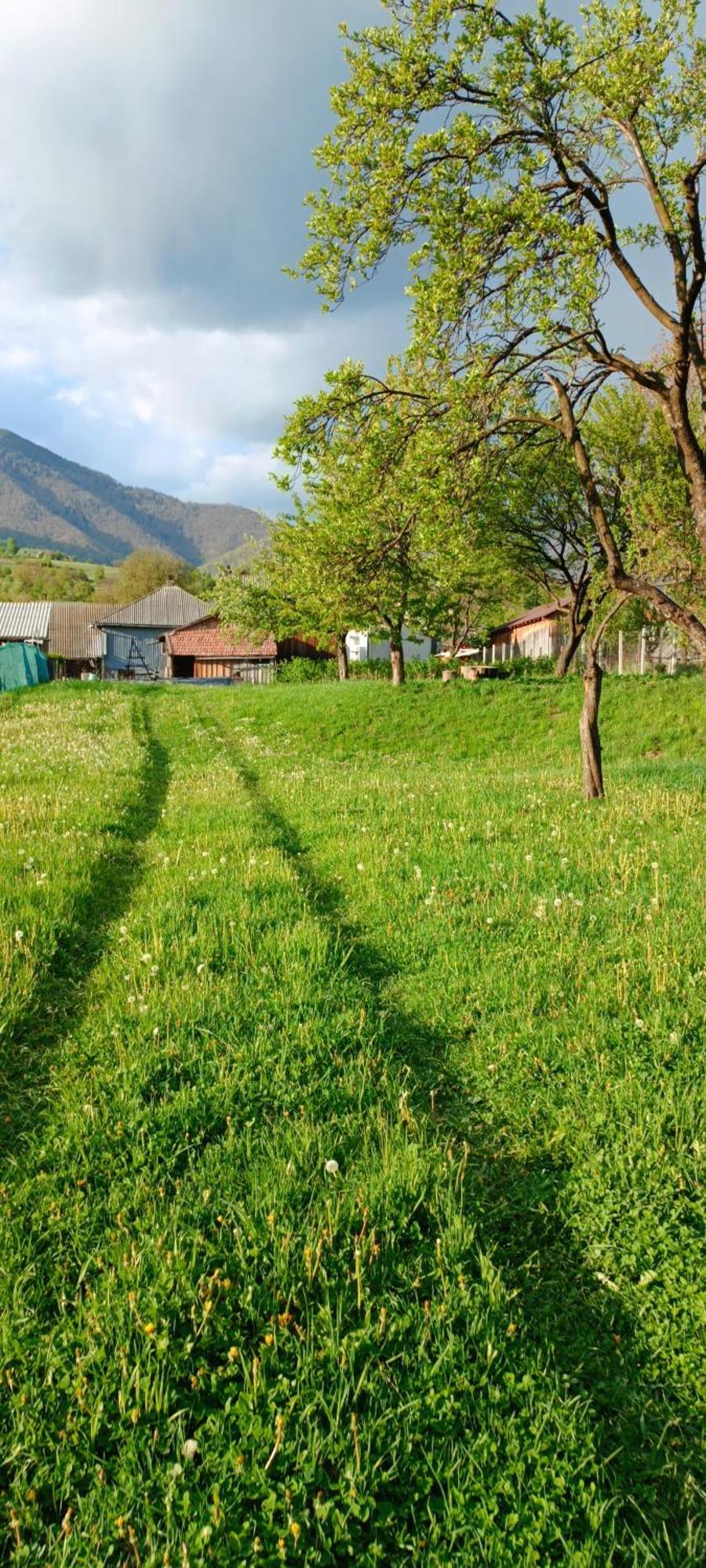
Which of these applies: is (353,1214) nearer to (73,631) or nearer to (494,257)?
(494,257)

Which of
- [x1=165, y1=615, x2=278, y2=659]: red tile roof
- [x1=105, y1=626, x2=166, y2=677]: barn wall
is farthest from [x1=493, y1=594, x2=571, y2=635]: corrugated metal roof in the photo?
[x1=105, y1=626, x2=166, y2=677]: barn wall

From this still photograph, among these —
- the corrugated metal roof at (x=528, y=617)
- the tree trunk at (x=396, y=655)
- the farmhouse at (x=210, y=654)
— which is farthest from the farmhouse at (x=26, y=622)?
the tree trunk at (x=396, y=655)

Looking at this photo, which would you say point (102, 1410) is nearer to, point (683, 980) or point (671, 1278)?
point (671, 1278)

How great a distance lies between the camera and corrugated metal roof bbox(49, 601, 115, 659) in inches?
3698

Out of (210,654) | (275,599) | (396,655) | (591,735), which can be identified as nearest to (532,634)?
(210,654)

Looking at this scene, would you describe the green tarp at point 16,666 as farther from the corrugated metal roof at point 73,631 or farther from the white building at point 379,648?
the corrugated metal roof at point 73,631

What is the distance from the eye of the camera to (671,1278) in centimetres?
328

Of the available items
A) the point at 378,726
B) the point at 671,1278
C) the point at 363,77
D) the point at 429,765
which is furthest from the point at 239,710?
the point at 671,1278

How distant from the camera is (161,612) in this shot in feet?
283

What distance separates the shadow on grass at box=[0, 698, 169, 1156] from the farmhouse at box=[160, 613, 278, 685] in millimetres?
Answer: 58407

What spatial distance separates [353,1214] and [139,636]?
288 feet

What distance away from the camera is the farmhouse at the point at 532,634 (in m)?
62.4

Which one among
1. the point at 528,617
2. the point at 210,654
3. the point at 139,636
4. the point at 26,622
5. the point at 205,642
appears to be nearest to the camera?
the point at 210,654

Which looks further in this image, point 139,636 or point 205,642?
point 139,636
